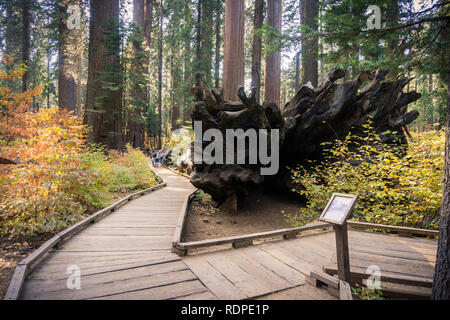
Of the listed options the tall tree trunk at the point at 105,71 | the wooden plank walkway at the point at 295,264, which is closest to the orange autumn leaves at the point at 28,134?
the wooden plank walkway at the point at 295,264

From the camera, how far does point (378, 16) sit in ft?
8.35

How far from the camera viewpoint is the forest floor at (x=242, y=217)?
5996 millimetres

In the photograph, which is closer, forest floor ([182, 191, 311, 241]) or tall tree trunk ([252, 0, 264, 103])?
forest floor ([182, 191, 311, 241])

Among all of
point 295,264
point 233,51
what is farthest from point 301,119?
point 295,264

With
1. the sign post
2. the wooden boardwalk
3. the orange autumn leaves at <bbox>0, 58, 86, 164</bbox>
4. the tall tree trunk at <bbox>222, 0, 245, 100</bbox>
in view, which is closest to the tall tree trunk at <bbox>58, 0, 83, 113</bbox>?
the orange autumn leaves at <bbox>0, 58, 86, 164</bbox>

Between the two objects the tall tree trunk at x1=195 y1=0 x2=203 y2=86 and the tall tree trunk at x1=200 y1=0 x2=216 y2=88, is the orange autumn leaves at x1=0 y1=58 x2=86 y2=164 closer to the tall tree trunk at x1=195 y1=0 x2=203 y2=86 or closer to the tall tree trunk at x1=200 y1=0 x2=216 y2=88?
the tall tree trunk at x1=195 y1=0 x2=203 y2=86

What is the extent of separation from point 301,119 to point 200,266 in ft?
21.2

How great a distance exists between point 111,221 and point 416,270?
18.1 feet

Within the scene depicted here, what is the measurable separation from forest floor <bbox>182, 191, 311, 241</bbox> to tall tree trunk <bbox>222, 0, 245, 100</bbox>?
14.2 ft

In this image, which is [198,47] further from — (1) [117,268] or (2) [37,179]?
(1) [117,268]

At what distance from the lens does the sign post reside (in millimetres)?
2416
